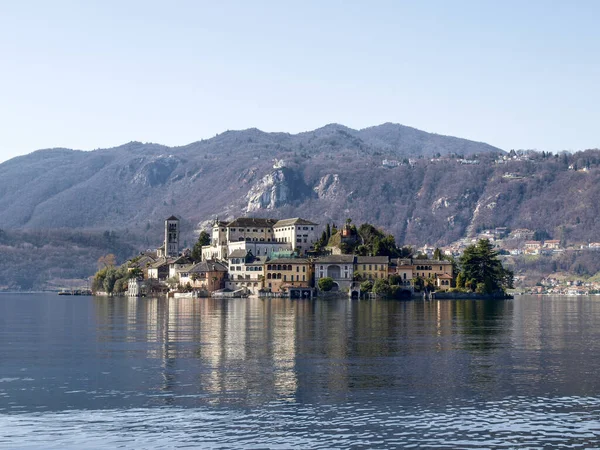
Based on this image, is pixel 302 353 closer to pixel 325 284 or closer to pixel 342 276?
pixel 325 284

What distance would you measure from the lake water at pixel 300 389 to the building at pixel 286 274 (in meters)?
99.1

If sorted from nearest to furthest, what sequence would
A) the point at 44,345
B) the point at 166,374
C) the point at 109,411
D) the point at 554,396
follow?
the point at 109,411, the point at 554,396, the point at 166,374, the point at 44,345

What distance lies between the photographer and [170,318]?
108 m

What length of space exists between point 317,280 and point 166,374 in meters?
131

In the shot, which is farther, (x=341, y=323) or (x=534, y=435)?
(x=341, y=323)

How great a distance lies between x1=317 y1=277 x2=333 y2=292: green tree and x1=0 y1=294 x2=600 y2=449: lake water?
95.3m

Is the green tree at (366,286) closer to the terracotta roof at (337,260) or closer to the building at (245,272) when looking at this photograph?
the terracotta roof at (337,260)

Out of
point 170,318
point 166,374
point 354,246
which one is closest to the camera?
point 166,374

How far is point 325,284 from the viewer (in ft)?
593

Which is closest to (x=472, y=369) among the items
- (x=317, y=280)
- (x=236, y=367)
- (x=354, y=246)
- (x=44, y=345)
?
(x=236, y=367)

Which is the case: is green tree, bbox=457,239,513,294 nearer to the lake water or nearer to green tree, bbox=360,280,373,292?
green tree, bbox=360,280,373,292

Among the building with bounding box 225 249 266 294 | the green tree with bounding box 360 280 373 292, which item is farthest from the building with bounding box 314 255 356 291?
the building with bounding box 225 249 266 294

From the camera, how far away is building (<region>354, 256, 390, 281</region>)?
184m

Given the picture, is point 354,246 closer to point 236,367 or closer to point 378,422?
point 236,367
